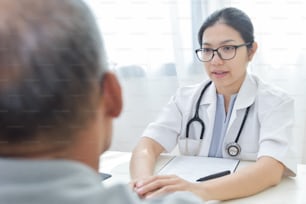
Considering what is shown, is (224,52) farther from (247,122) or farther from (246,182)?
(246,182)

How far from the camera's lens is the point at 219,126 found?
1.50 m

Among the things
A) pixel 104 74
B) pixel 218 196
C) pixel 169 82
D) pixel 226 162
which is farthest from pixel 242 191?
pixel 169 82

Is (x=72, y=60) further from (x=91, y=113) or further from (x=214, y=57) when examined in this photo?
(x=214, y=57)

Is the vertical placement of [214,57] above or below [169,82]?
above

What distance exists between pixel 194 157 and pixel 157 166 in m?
0.15

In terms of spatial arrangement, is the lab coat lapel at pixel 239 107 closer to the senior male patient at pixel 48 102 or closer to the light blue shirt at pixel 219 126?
the light blue shirt at pixel 219 126

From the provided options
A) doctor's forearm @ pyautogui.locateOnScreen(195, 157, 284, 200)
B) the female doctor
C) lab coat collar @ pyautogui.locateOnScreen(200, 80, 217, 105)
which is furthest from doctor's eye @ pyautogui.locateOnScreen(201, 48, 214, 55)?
doctor's forearm @ pyautogui.locateOnScreen(195, 157, 284, 200)

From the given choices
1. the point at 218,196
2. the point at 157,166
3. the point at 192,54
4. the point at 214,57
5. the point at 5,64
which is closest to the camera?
the point at 5,64

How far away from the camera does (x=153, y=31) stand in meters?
2.04

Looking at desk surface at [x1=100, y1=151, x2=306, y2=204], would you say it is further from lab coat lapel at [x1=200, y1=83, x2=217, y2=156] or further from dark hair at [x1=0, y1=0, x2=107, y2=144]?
dark hair at [x1=0, y1=0, x2=107, y2=144]

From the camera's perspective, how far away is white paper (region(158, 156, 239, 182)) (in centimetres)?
123

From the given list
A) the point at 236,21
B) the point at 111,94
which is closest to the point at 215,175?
the point at 236,21

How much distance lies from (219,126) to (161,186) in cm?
53

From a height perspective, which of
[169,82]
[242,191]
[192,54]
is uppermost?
[192,54]
